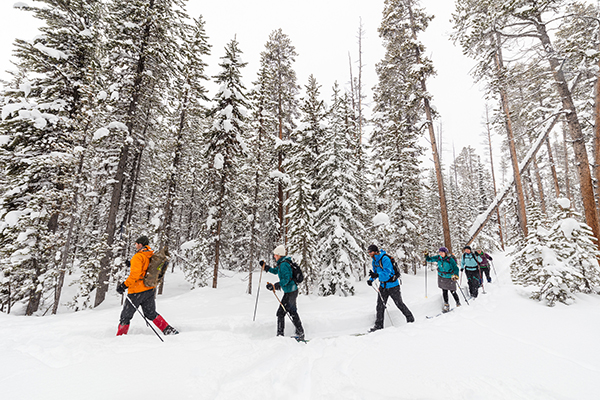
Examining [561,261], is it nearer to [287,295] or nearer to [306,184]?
[287,295]

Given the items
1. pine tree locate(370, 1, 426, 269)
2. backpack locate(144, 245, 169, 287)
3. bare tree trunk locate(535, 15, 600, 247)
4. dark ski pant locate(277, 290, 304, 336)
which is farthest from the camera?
pine tree locate(370, 1, 426, 269)

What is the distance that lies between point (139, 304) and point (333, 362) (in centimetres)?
463

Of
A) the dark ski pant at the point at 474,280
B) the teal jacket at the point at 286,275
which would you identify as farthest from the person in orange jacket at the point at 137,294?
the dark ski pant at the point at 474,280

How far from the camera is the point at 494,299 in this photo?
7.54m

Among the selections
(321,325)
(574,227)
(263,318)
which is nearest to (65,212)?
(263,318)

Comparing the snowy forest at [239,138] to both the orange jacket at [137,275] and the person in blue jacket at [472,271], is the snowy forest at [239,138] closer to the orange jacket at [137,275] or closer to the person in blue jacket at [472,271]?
Answer: the person in blue jacket at [472,271]

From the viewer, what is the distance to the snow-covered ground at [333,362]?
2.99 metres


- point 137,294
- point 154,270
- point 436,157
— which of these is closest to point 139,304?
point 137,294

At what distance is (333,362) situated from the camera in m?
4.02

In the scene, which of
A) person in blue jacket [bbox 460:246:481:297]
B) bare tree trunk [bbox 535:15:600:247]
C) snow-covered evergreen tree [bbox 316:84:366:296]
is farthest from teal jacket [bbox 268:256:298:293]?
bare tree trunk [bbox 535:15:600:247]

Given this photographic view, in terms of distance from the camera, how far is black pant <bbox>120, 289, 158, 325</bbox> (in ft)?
18.2

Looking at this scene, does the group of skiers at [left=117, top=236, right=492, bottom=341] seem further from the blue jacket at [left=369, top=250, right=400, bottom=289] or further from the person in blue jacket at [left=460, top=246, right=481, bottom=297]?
the person in blue jacket at [left=460, top=246, right=481, bottom=297]

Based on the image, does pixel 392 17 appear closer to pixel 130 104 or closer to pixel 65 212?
pixel 130 104

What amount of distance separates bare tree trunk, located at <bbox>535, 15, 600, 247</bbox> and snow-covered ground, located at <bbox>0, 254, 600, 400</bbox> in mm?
3748
